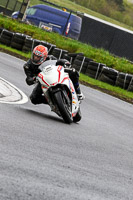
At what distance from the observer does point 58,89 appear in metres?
8.00

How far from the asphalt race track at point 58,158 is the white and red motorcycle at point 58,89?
27 cm

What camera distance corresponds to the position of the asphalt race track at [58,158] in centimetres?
418

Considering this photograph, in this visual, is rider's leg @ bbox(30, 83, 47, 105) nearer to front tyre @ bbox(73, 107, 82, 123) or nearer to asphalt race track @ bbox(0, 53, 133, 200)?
asphalt race track @ bbox(0, 53, 133, 200)

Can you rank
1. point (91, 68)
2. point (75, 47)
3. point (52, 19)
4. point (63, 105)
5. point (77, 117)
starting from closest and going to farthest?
1. point (63, 105)
2. point (77, 117)
3. point (91, 68)
4. point (75, 47)
5. point (52, 19)

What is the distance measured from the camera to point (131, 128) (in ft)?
36.0

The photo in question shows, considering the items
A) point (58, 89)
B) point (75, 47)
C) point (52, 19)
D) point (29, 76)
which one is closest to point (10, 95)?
point (29, 76)

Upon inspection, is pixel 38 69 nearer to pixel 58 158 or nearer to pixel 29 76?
pixel 29 76

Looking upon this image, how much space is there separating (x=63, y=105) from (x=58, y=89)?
27 cm

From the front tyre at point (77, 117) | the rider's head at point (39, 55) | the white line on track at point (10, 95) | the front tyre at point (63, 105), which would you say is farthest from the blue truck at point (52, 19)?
the front tyre at point (63, 105)

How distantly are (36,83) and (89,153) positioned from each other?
252cm

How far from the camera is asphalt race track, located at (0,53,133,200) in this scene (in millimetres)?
4180

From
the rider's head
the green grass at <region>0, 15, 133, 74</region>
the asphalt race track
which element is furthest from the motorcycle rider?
the green grass at <region>0, 15, 133, 74</region>

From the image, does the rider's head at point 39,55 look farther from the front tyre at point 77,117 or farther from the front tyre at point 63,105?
the front tyre at point 77,117

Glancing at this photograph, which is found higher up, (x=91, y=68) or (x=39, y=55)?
(x=39, y=55)
